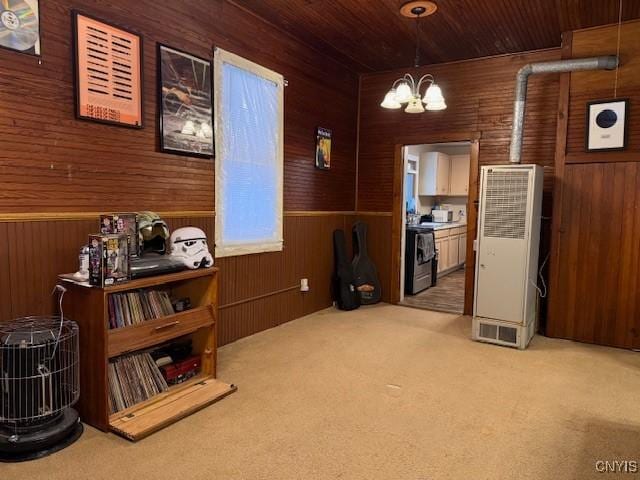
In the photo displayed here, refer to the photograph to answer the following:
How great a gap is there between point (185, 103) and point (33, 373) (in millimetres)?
2037

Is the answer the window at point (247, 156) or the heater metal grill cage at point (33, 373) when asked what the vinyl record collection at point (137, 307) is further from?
the window at point (247, 156)

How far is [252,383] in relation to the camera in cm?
299

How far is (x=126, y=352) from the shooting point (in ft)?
8.07

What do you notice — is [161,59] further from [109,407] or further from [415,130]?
[415,130]

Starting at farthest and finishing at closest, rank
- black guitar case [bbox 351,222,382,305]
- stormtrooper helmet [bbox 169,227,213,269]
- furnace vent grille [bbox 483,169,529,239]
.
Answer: black guitar case [bbox 351,222,382,305], furnace vent grille [bbox 483,169,529,239], stormtrooper helmet [bbox 169,227,213,269]

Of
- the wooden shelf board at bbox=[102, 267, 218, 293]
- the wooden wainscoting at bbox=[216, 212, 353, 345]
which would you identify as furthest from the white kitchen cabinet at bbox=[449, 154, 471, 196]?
the wooden shelf board at bbox=[102, 267, 218, 293]

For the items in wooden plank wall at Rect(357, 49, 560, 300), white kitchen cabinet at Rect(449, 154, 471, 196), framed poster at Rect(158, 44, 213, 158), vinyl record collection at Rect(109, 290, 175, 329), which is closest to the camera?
vinyl record collection at Rect(109, 290, 175, 329)

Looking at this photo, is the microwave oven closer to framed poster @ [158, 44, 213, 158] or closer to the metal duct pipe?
the metal duct pipe

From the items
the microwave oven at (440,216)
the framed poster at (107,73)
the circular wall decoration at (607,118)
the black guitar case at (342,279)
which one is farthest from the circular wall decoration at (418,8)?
the microwave oven at (440,216)

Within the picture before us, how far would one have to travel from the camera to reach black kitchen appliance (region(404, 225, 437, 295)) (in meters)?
5.94

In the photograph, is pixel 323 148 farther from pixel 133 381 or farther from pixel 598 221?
pixel 133 381

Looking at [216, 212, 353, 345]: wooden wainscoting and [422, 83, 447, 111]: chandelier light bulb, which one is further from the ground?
[422, 83, 447, 111]: chandelier light bulb

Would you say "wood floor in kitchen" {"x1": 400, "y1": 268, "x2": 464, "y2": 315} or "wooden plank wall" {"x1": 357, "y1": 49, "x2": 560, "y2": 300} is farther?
"wood floor in kitchen" {"x1": 400, "y1": 268, "x2": 464, "y2": 315}

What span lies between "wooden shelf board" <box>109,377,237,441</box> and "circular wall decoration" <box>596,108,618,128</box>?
150 inches
